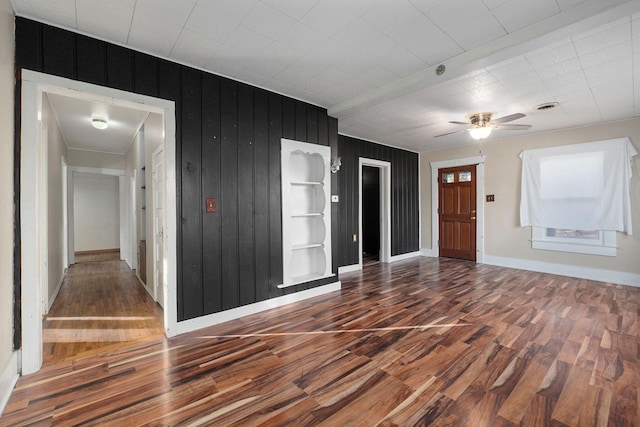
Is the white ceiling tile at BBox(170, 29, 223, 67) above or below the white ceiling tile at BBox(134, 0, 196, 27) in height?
above

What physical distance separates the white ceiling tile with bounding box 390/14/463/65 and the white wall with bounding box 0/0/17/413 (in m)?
2.73

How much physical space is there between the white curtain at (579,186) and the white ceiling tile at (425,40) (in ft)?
12.6

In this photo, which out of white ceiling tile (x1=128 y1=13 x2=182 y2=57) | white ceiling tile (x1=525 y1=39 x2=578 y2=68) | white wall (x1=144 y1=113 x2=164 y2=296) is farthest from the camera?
white wall (x1=144 y1=113 x2=164 y2=296)

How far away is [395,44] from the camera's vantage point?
2.55 meters

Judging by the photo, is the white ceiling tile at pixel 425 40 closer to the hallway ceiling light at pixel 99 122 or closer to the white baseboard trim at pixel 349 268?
the white baseboard trim at pixel 349 268

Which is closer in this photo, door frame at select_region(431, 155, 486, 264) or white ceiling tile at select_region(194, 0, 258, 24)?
white ceiling tile at select_region(194, 0, 258, 24)

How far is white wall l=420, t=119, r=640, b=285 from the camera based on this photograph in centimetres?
451

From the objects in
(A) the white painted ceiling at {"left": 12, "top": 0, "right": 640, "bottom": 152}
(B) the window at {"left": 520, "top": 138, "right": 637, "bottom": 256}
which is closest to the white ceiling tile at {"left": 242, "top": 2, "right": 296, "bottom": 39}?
(A) the white painted ceiling at {"left": 12, "top": 0, "right": 640, "bottom": 152}

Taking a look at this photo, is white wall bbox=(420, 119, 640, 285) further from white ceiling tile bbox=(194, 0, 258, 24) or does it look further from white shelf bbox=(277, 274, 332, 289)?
white ceiling tile bbox=(194, 0, 258, 24)

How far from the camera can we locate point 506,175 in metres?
5.84

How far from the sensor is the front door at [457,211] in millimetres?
6359

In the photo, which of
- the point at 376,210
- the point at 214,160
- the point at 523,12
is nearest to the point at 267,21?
the point at 214,160

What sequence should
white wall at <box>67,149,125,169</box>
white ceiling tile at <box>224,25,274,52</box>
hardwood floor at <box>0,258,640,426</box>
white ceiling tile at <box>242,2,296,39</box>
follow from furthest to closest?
white wall at <box>67,149,125,169</box> → white ceiling tile at <box>224,25,274,52</box> → white ceiling tile at <box>242,2,296,39</box> → hardwood floor at <box>0,258,640,426</box>

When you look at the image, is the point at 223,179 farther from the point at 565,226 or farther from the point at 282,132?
the point at 565,226
